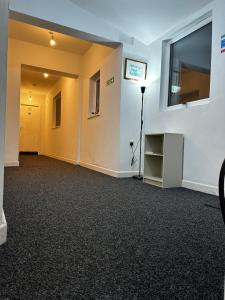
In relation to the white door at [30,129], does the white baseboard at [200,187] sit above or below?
below

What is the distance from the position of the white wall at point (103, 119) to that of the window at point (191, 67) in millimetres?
864

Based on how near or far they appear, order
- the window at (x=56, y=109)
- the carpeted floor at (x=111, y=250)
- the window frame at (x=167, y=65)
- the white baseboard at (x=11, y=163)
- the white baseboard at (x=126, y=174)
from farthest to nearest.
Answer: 1. the window at (x=56, y=109)
2. the white baseboard at (x=11, y=163)
3. the white baseboard at (x=126, y=174)
4. the window frame at (x=167, y=65)
5. the carpeted floor at (x=111, y=250)

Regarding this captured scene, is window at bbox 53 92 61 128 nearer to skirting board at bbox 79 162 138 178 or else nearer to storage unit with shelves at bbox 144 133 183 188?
skirting board at bbox 79 162 138 178

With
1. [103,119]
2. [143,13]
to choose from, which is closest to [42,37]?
[103,119]

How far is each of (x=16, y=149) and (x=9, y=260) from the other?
4008mm

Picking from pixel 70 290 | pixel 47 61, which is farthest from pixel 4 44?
pixel 47 61

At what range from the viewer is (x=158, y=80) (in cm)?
338

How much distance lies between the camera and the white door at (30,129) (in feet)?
28.4

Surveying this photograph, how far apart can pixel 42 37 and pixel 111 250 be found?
4690 mm

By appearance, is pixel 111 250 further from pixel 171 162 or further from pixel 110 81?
pixel 110 81

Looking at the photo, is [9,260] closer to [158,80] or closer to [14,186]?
[14,186]

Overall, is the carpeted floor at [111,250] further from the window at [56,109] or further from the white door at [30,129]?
the white door at [30,129]

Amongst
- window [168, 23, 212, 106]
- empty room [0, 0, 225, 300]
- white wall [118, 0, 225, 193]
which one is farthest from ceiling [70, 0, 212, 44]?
window [168, 23, 212, 106]

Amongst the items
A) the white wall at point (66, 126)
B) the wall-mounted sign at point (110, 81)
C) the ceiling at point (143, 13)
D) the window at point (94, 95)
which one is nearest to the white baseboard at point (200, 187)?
the wall-mounted sign at point (110, 81)
